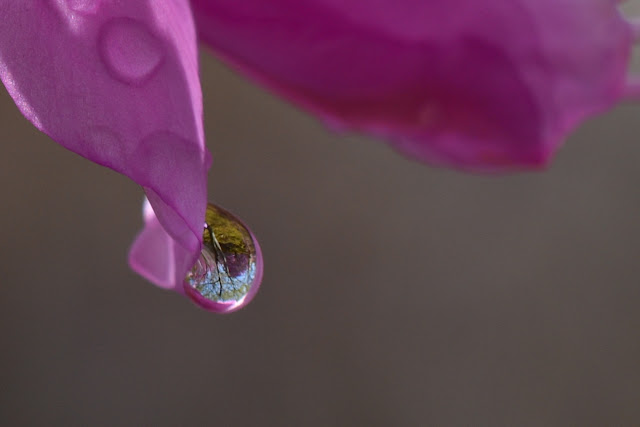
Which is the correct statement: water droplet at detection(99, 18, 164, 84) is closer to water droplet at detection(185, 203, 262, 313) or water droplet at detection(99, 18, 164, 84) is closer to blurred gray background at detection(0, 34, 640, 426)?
water droplet at detection(185, 203, 262, 313)

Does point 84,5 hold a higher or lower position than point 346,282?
higher

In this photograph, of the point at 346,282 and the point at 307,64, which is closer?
the point at 307,64

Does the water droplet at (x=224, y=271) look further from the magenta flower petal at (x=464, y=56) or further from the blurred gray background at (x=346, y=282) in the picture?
the blurred gray background at (x=346, y=282)

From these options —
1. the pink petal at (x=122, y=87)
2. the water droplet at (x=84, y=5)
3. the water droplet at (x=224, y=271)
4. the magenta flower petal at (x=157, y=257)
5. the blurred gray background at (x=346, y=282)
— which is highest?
the water droplet at (x=84, y=5)

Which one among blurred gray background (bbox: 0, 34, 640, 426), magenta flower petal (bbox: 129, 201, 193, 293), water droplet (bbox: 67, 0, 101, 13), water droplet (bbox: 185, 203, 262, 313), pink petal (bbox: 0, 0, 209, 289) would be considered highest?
water droplet (bbox: 67, 0, 101, 13)

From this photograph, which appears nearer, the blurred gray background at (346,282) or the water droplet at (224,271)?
the water droplet at (224,271)

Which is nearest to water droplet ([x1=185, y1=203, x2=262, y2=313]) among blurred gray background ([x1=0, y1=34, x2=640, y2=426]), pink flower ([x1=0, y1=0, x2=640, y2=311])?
pink flower ([x1=0, y1=0, x2=640, y2=311])

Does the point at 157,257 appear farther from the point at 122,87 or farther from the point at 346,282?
the point at 346,282

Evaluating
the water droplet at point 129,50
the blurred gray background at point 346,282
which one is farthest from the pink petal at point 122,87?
the blurred gray background at point 346,282

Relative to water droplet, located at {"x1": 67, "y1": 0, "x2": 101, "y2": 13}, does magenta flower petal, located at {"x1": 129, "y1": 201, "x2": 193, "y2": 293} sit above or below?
below

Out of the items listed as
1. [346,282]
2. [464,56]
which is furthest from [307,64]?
[346,282]
